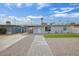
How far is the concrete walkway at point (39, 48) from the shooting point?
348 centimetres

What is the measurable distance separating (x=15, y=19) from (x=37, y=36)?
61cm

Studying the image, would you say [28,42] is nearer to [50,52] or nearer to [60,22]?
[50,52]

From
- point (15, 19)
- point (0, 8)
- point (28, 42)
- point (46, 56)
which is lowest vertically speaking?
point (46, 56)

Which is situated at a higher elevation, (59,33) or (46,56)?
(59,33)

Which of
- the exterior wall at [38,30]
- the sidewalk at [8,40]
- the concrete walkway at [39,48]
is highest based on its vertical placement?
the exterior wall at [38,30]

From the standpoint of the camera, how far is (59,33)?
3779mm

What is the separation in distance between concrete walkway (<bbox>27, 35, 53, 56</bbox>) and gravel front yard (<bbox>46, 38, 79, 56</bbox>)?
103mm

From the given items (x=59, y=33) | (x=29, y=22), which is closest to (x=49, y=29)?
(x=59, y=33)

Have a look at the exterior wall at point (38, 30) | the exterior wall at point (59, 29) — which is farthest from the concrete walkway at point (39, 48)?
the exterior wall at point (59, 29)

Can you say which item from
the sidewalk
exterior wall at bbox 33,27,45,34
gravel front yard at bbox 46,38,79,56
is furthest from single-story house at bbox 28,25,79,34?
the sidewalk

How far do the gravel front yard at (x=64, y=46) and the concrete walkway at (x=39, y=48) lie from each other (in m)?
0.10

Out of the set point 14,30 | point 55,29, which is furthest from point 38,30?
point 14,30

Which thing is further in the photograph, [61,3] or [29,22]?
[29,22]

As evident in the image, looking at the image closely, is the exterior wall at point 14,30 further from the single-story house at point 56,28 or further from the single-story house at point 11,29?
the single-story house at point 56,28
